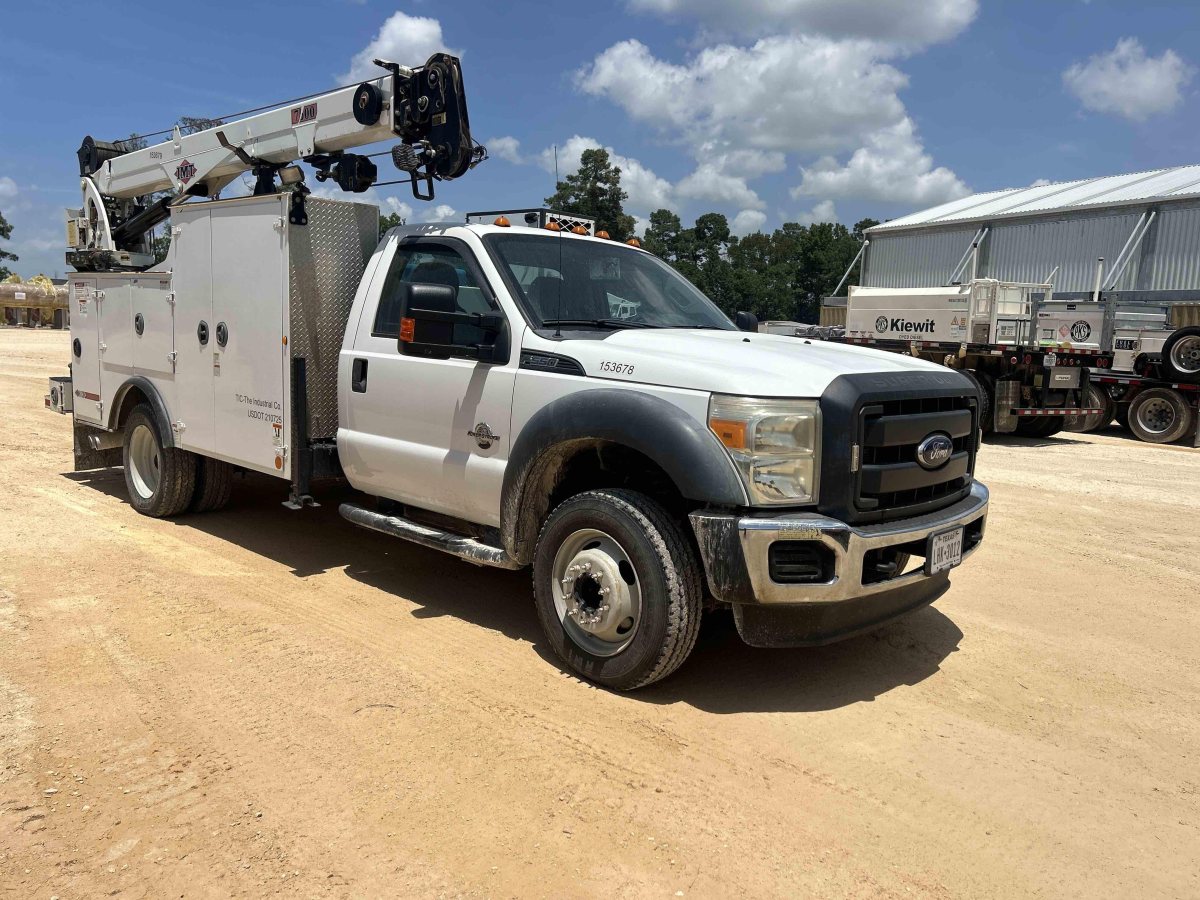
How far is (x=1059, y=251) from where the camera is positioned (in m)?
33.4

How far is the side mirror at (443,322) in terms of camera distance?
451 centimetres

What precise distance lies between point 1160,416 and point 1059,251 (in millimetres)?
20660

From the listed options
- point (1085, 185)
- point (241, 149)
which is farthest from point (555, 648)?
point (1085, 185)

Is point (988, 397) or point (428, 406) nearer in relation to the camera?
point (428, 406)

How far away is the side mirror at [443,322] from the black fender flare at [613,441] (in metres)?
0.52

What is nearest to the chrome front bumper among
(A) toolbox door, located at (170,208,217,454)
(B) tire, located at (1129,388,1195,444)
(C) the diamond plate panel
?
(C) the diamond plate panel

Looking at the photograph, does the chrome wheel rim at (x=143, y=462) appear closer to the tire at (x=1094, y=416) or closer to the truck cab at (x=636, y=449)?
the truck cab at (x=636, y=449)

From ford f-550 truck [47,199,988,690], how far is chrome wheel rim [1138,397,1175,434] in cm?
1204

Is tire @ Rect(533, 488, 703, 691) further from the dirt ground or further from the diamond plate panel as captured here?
the diamond plate panel

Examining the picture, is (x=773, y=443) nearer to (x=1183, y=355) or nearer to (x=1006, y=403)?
(x=1006, y=403)

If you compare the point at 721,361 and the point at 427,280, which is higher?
the point at 427,280

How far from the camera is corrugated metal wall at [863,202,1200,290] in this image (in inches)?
1170

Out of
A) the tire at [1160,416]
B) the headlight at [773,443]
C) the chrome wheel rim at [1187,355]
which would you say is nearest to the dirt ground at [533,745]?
the headlight at [773,443]

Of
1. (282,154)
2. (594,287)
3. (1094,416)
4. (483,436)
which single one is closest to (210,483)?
(282,154)
